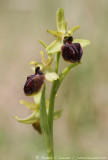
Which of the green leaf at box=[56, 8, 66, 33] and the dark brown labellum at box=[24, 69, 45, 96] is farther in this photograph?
the green leaf at box=[56, 8, 66, 33]

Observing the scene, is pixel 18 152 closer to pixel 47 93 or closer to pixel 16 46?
pixel 47 93

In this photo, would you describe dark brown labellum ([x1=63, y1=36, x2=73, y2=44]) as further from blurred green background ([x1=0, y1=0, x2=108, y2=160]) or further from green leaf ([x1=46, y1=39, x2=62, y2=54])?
blurred green background ([x1=0, y1=0, x2=108, y2=160])

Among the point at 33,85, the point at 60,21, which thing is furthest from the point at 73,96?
the point at 33,85

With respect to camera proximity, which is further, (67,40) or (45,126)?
(67,40)

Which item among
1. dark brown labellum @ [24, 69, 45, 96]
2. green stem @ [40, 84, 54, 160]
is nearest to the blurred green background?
Result: green stem @ [40, 84, 54, 160]

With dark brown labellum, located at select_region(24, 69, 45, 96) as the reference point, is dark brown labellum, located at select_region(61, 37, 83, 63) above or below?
above

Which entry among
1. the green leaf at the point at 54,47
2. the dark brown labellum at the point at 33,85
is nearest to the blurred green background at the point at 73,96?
the dark brown labellum at the point at 33,85

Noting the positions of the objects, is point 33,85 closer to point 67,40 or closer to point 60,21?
point 67,40

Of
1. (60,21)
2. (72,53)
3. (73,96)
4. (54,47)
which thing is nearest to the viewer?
(72,53)

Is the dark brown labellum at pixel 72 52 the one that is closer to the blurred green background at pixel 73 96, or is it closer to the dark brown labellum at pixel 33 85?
the dark brown labellum at pixel 33 85

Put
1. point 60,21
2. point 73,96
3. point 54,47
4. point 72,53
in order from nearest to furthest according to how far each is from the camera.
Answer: point 72,53 < point 54,47 < point 60,21 < point 73,96
